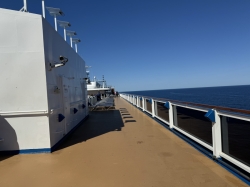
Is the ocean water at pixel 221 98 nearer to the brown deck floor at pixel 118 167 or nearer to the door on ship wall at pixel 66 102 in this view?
the brown deck floor at pixel 118 167

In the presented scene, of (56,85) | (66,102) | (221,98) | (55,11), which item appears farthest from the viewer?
(221,98)

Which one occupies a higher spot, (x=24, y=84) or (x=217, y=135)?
(x=24, y=84)

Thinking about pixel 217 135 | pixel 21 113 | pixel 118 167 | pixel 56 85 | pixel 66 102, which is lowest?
pixel 118 167

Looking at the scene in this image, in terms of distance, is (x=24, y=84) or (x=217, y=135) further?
(x=24, y=84)

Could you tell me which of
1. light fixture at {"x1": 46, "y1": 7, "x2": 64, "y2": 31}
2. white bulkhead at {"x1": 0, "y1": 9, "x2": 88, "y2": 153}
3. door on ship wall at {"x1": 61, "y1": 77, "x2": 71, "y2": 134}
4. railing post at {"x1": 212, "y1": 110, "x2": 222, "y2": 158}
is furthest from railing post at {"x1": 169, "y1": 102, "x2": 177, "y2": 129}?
light fixture at {"x1": 46, "y1": 7, "x2": 64, "y2": 31}

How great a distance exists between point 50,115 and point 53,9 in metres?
3.05

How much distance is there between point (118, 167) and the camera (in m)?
3.00

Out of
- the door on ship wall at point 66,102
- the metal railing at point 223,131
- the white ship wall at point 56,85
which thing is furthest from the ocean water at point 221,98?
the white ship wall at point 56,85

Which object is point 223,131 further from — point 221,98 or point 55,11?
point 221,98

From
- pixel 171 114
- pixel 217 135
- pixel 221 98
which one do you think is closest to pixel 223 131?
pixel 217 135

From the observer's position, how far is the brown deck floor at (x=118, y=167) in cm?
252

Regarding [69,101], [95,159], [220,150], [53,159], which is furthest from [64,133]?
[220,150]

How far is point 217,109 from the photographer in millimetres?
2953

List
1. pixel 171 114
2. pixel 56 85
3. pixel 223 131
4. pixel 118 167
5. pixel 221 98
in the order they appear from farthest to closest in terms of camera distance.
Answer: pixel 221 98
pixel 171 114
pixel 56 85
pixel 118 167
pixel 223 131
